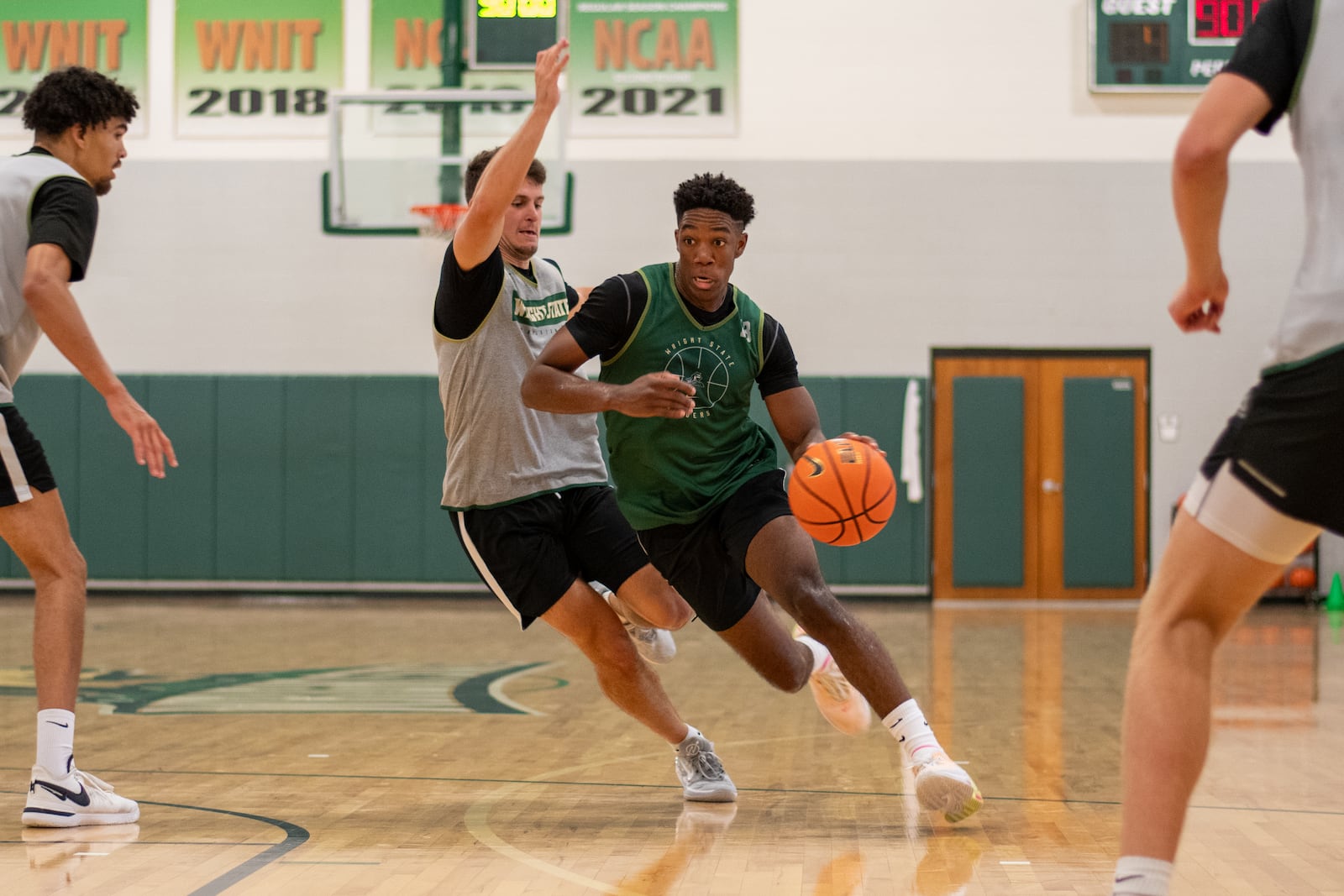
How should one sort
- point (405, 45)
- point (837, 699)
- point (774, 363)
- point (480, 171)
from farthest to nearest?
point (405, 45) < point (837, 699) < point (480, 171) < point (774, 363)

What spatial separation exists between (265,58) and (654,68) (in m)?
3.89

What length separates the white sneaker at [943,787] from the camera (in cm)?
367

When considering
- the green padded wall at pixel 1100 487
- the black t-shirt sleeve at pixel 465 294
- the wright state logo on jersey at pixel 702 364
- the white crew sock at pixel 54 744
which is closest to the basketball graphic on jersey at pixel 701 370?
the wright state logo on jersey at pixel 702 364

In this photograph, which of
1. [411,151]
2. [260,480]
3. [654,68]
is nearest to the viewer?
[411,151]

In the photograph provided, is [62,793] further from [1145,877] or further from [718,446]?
[1145,877]

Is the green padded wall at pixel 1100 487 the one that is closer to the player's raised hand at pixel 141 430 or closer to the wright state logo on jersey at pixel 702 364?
the wright state logo on jersey at pixel 702 364

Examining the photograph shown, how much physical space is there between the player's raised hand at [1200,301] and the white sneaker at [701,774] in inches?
95.0

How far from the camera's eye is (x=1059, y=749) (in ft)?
17.5

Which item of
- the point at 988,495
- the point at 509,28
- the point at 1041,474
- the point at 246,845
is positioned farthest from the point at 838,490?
the point at 1041,474

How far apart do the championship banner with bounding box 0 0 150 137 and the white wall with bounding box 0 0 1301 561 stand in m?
0.17

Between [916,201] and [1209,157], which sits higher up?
[916,201]

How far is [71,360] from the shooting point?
11.7 ft

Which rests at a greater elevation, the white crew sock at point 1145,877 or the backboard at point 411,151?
the backboard at point 411,151

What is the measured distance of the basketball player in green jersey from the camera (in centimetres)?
389
